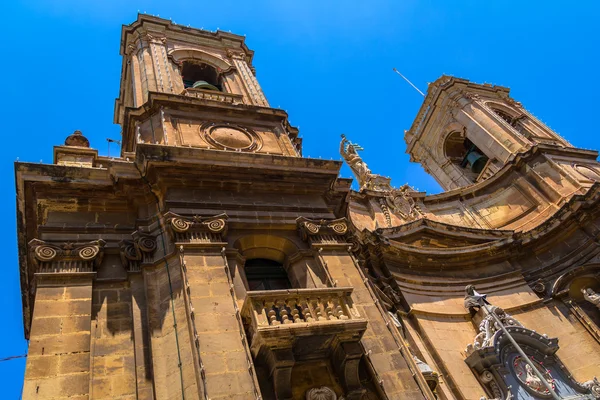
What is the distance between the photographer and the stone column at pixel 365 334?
31.0ft

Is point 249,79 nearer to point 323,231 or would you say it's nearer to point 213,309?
point 323,231

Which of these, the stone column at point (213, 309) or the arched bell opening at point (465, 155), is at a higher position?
the arched bell opening at point (465, 155)

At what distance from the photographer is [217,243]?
11.2 metres

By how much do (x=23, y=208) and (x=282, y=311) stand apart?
714cm

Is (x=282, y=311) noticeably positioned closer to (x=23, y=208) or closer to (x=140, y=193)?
(x=140, y=193)

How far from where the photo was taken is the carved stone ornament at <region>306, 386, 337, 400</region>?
9.11 meters

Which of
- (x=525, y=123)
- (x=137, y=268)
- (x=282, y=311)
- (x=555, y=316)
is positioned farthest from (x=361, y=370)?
(x=525, y=123)

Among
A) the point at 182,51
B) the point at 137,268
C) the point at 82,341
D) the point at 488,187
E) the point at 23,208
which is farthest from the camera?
the point at 488,187

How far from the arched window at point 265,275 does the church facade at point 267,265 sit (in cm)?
4

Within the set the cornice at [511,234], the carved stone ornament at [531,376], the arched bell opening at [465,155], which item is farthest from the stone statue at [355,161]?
the carved stone ornament at [531,376]

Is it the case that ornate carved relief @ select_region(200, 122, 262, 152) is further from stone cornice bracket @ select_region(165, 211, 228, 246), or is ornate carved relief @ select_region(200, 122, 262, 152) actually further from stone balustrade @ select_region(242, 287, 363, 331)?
stone balustrade @ select_region(242, 287, 363, 331)

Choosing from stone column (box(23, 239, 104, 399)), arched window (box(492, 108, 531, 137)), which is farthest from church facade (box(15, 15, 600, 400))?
arched window (box(492, 108, 531, 137))

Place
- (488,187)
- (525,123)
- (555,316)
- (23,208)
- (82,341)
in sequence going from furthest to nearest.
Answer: (525,123) → (488,187) → (555,316) → (23,208) → (82,341)

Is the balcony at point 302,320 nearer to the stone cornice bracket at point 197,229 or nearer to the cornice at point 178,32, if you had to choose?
the stone cornice bracket at point 197,229
